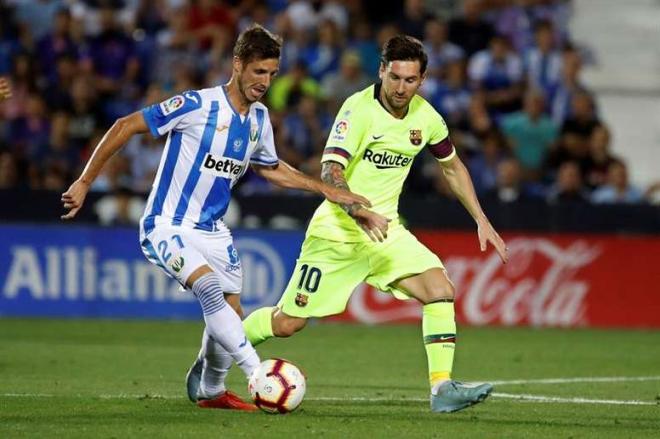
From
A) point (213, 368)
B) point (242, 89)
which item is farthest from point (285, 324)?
point (242, 89)

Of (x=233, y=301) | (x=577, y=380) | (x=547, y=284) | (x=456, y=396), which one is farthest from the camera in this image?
(x=547, y=284)

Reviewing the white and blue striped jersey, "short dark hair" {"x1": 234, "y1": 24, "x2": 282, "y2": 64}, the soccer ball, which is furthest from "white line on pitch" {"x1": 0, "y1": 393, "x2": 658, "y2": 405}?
"short dark hair" {"x1": 234, "y1": 24, "x2": 282, "y2": 64}

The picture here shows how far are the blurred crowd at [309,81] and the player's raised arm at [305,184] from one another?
7904mm

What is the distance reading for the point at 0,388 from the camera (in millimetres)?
9773

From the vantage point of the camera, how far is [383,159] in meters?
9.08

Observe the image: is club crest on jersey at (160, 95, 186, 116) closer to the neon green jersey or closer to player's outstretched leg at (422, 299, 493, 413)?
the neon green jersey

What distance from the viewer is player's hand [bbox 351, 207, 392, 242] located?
842cm

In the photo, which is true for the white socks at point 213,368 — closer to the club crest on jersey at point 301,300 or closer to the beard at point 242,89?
the club crest on jersey at point 301,300

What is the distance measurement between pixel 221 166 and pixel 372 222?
0.99m

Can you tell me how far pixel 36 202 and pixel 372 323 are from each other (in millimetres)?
4173

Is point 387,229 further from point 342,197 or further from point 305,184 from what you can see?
point 305,184

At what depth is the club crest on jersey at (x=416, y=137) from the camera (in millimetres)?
9078

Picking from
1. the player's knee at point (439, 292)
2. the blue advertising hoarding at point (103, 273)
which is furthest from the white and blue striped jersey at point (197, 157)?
the blue advertising hoarding at point (103, 273)

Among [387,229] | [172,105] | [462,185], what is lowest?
[387,229]
